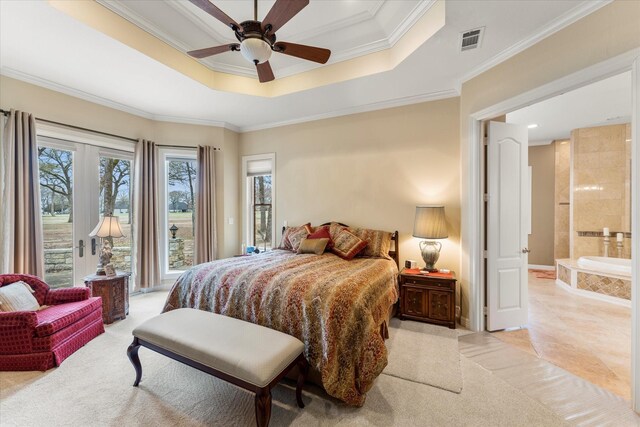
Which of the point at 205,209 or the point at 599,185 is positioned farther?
the point at 599,185

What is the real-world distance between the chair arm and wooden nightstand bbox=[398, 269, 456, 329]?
12.4ft

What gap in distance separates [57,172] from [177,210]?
1666 mm

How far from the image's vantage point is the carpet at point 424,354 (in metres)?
2.33

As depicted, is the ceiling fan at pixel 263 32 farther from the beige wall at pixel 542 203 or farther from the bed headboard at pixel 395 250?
the beige wall at pixel 542 203

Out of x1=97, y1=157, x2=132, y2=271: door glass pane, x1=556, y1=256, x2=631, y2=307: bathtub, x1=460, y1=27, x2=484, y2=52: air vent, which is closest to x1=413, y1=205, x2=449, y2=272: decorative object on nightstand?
x1=460, y1=27, x2=484, y2=52: air vent

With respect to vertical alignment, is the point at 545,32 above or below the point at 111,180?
above

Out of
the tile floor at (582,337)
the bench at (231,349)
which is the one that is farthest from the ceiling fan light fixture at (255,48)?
the tile floor at (582,337)

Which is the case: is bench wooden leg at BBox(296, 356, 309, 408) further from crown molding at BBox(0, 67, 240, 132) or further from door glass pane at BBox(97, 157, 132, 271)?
crown molding at BBox(0, 67, 240, 132)

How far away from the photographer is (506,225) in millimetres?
3236

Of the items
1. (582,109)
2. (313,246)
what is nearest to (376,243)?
(313,246)

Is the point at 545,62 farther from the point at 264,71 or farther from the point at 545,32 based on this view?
the point at 264,71

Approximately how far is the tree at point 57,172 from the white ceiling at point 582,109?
22.7ft

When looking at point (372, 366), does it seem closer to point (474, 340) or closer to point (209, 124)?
point (474, 340)

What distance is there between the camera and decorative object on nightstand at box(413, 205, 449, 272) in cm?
338
